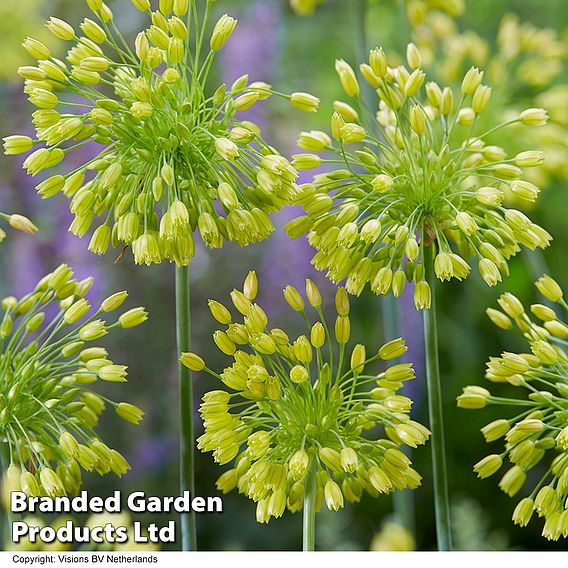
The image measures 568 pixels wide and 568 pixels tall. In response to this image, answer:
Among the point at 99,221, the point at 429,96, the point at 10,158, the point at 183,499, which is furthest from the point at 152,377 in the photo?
the point at 429,96

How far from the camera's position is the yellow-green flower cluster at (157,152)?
2.13ft

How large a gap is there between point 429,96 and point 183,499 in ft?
1.32

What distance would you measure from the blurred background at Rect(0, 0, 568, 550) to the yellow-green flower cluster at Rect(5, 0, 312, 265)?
0.40 m

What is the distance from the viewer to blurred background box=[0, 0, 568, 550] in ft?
3.56

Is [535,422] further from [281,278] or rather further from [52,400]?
[281,278]

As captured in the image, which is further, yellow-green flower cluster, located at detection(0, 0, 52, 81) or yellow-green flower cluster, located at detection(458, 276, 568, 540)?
yellow-green flower cluster, located at detection(0, 0, 52, 81)

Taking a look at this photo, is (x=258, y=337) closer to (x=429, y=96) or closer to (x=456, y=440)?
(x=429, y=96)

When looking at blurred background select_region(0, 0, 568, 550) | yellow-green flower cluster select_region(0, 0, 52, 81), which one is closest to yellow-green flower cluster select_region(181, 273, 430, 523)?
blurred background select_region(0, 0, 568, 550)

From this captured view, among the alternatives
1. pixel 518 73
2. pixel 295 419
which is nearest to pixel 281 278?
pixel 518 73

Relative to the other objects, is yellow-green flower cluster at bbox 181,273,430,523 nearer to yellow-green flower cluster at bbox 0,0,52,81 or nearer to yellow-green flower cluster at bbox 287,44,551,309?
yellow-green flower cluster at bbox 287,44,551,309

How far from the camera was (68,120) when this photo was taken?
0.65 meters

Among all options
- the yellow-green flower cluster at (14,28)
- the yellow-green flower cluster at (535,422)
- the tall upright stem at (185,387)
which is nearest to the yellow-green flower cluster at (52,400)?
the tall upright stem at (185,387)

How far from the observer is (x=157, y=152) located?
673 millimetres

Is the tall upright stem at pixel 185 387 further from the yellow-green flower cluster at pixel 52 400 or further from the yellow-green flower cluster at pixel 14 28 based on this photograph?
the yellow-green flower cluster at pixel 14 28
